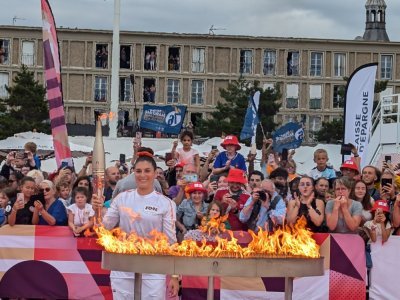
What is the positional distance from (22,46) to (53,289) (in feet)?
250

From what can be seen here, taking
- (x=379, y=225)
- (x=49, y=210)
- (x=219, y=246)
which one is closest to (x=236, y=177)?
(x=379, y=225)

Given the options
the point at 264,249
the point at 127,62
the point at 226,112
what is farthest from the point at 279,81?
the point at 264,249

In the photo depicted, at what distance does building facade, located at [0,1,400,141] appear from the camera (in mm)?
87500

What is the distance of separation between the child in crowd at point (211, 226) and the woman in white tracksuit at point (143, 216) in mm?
325

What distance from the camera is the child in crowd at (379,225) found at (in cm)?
1231

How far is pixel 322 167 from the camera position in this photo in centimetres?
1584

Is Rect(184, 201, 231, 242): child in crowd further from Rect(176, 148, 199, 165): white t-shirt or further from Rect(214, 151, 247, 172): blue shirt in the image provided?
Rect(176, 148, 199, 165): white t-shirt

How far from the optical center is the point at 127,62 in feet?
291

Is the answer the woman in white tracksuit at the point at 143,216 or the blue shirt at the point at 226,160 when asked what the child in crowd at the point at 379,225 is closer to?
the blue shirt at the point at 226,160

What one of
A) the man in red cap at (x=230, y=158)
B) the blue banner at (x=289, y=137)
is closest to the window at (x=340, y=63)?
the blue banner at (x=289, y=137)

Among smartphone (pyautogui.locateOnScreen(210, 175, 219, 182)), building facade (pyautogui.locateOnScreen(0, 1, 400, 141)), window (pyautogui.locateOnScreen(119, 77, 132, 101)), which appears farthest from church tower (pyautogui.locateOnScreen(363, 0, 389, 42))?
smartphone (pyautogui.locateOnScreen(210, 175, 219, 182))

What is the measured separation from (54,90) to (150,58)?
7200cm

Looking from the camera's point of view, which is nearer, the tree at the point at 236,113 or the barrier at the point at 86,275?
the barrier at the point at 86,275

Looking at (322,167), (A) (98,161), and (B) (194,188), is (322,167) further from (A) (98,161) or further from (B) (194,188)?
(A) (98,161)
